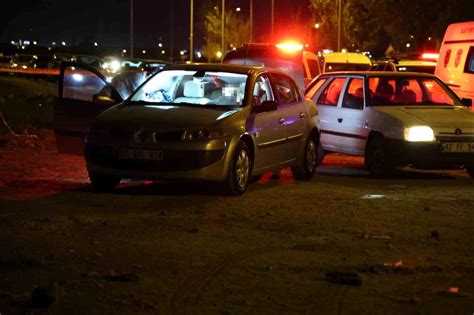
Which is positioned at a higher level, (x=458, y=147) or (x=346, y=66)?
(x=346, y=66)

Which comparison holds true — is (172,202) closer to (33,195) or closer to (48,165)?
(33,195)

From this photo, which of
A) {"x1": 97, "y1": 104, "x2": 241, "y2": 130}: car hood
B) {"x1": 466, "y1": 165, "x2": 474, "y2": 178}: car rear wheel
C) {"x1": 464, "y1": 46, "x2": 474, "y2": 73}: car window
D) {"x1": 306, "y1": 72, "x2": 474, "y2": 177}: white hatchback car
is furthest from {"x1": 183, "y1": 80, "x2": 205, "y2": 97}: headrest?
{"x1": 464, "y1": 46, "x2": 474, "y2": 73}: car window

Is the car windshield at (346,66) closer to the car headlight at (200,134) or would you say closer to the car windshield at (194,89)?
A: the car windshield at (194,89)

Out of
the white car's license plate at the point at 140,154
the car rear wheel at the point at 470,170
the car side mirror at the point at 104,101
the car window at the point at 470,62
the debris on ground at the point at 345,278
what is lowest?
the car rear wheel at the point at 470,170

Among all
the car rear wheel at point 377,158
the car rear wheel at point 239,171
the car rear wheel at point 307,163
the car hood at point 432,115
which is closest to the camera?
the car rear wheel at point 239,171

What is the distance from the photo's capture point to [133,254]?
24.6ft

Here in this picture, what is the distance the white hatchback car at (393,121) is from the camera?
42.2ft

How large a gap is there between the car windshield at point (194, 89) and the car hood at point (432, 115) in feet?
8.88

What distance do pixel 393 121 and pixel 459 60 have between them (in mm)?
7579

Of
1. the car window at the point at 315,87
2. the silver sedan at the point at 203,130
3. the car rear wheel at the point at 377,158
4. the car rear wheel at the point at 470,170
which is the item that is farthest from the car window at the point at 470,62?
the silver sedan at the point at 203,130

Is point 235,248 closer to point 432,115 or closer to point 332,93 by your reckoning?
point 432,115

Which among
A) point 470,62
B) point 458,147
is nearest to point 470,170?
point 458,147

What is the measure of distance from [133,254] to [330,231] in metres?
2.10

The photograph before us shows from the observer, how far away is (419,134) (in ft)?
42.3
